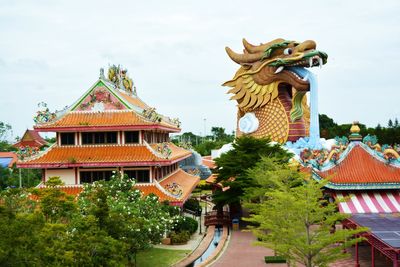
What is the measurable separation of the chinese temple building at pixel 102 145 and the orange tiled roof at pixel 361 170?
8645mm

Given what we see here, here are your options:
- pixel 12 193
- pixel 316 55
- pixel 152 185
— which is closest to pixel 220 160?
pixel 152 185

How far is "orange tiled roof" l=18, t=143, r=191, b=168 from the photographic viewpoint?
1057 inches

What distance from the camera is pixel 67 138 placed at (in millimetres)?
28719

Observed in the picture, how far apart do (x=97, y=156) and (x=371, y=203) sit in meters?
15.2

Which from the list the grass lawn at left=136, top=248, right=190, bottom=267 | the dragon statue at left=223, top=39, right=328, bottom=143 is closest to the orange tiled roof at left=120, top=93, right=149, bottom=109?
the grass lawn at left=136, top=248, right=190, bottom=267

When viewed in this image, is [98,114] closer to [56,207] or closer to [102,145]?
[102,145]

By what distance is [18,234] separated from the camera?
11203 mm

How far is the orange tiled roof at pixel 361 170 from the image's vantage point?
25.4m

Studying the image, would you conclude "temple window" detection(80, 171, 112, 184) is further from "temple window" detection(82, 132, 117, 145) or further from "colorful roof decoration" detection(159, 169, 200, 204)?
"colorful roof decoration" detection(159, 169, 200, 204)

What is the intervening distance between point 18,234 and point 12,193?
265 inches

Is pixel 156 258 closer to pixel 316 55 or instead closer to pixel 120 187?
pixel 120 187

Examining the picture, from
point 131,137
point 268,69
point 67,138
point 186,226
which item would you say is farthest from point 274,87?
point 67,138

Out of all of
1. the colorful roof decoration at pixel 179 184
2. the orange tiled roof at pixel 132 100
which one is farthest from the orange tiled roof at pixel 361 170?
the orange tiled roof at pixel 132 100

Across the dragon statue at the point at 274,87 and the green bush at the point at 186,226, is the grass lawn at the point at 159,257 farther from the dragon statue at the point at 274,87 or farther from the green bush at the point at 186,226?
the dragon statue at the point at 274,87
